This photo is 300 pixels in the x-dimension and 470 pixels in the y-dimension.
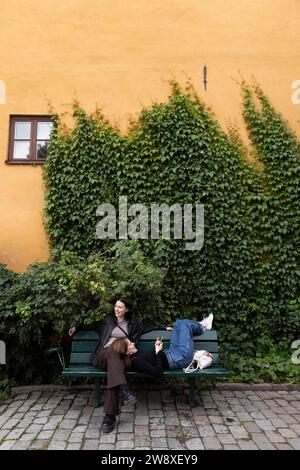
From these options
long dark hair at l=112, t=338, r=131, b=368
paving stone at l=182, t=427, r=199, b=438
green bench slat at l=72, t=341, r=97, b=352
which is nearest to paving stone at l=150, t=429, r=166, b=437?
paving stone at l=182, t=427, r=199, b=438

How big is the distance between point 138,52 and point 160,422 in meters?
6.12

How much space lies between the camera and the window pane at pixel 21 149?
662cm

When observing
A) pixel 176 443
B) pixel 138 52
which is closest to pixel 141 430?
Answer: pixel 176 443

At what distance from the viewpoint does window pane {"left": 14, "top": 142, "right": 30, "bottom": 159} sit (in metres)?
6.62

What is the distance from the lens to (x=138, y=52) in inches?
267

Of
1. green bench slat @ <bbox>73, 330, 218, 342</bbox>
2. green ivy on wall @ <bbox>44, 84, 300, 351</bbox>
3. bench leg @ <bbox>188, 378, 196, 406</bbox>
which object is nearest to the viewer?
bench leg @ <bbox>188, 378, 196, 406</bbox>

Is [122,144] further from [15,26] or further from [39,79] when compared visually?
[15,26]

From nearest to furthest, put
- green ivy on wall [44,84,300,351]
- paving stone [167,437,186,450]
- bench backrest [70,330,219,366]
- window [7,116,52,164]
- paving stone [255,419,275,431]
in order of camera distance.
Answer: paving stone [167,437,186,450], paving stone [255,419,275,431], bench backrest [70,330,219,366], green ivy on wall [44,84,300,351], window [7,116,52,164]

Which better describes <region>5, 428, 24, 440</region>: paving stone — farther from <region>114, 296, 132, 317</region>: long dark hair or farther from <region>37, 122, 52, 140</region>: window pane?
<region>37, 122, 52, 140</region>: window pane

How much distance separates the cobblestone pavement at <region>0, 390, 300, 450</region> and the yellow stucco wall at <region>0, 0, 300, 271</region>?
435cm

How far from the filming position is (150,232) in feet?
20.2

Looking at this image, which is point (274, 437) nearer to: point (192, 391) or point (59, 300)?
point (192, 391)

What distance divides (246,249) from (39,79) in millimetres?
4811
